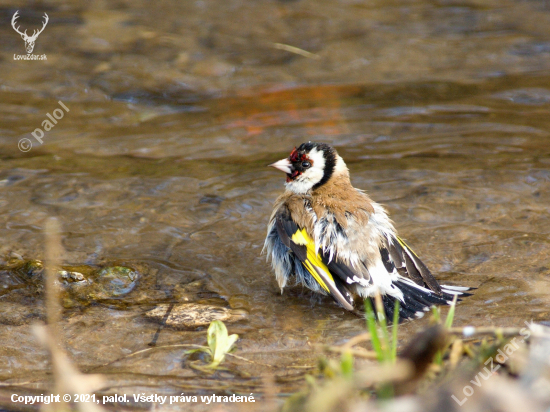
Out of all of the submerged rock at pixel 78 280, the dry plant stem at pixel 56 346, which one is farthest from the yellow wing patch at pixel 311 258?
the dry plant stem at pixel 56 346

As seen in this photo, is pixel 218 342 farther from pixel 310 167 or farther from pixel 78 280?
pixel 310 167

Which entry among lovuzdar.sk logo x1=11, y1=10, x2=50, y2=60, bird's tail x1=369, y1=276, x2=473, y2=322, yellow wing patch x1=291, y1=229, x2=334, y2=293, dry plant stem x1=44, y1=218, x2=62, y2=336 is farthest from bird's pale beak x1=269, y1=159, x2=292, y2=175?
lovuzdar.sk logo x1=11, y1=10, x2=50, y2=60

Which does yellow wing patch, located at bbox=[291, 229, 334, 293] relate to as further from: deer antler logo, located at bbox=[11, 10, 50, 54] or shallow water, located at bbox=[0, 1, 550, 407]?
deer antler logo, located at bbox=[11, 10, 50, 54]

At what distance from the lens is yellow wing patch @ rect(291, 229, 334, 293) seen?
13.4 ft

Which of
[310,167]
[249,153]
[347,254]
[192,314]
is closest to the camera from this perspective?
[192,314]

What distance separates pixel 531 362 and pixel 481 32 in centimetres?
816

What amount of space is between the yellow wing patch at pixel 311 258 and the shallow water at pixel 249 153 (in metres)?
0.27

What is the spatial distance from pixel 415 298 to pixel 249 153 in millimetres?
3046

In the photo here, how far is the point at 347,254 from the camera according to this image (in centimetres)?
413

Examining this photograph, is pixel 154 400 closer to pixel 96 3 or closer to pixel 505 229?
pixel 505 229

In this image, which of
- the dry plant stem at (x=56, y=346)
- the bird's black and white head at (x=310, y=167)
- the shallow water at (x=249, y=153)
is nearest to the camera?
the dry plant stem at (x=56, y=346)

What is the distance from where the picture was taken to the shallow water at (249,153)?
3869 millimetres

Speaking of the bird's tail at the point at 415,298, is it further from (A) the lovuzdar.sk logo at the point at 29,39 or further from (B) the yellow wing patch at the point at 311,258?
(A) the lovuzdar.sk logo at the point at 29,39

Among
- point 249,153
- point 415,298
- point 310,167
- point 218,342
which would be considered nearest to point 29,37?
point 249,153
